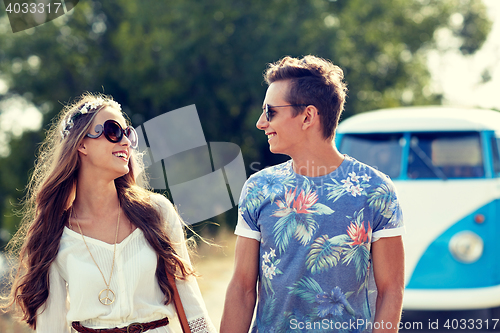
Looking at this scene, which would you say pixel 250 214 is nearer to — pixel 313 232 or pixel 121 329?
pixel 313 232

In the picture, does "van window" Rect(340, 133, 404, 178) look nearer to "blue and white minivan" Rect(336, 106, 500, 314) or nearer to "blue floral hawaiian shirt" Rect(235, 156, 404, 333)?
"blue and white minivan" Rect(336, 106, 500, 314)

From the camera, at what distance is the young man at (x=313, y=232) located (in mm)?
2387

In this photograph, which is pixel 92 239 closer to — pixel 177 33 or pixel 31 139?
pixel 177 33

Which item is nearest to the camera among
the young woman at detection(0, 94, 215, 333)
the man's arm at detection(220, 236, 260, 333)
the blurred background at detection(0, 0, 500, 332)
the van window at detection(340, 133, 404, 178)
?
the man's arm at detection(220, 236, 260, 333)

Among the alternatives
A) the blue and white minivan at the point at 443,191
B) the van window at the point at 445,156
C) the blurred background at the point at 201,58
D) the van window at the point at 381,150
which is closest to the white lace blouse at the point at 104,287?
the blue and white minivan at the point at 443,191

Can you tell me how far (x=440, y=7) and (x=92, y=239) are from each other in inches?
874

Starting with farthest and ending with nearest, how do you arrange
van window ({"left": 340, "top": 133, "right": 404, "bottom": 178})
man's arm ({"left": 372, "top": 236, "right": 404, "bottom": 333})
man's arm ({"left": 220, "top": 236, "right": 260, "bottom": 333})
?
1. van window ({"left": 340, "top": 133, "right": 404, "bottom": 178})
2. man's arm ({"left": 220, "top": 236, "right": 260, "bottom": 333})
3. man's arm ({"left": 372, "top": 236, "right": 404, "bottom": 333})

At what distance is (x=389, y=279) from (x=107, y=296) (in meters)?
1.43

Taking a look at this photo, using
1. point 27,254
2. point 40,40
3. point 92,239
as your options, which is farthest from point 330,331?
point 40,40

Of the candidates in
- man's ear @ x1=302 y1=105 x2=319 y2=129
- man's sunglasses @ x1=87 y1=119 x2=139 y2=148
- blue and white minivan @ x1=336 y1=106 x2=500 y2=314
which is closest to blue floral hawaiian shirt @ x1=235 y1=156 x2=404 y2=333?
man's ear @ x1=302 y1=105 x2=319 y2=129

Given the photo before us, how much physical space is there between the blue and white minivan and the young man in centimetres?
323

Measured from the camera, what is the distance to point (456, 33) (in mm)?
23531

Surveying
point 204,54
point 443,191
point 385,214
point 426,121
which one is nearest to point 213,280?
point 443,191

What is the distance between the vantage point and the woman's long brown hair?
2619 millimetres
